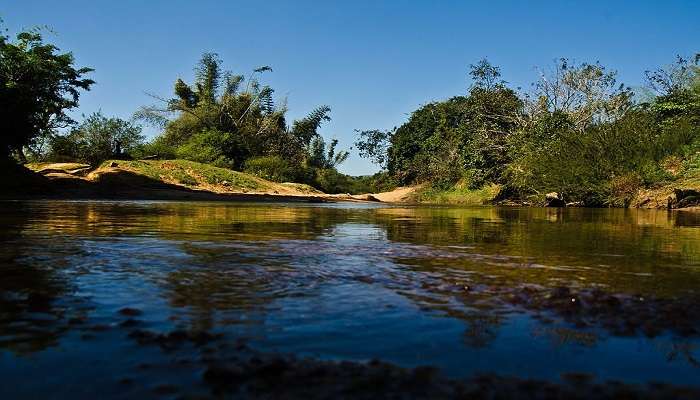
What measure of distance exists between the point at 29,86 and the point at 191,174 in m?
9.66

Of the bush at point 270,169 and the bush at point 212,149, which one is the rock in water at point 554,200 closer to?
the bush at point 270,169

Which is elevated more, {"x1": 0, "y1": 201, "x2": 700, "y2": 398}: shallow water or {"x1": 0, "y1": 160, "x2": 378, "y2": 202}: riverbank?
{"x1": 0, "y1": 160, "x2": 378, "y2": 202}: riverbank

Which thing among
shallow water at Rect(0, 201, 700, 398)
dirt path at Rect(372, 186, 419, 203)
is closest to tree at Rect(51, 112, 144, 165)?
dirt path at Rect(372, 186, 419, 203)

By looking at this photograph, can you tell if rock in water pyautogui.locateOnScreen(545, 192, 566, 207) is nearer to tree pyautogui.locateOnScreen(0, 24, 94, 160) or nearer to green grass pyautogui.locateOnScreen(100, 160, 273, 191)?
green grass pyautogui.locateOnScreen(100, 160, 273, 191)

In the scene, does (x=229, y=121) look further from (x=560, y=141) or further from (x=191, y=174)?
(x=560, y=141)

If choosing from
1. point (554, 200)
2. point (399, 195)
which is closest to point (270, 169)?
point (399, 195)

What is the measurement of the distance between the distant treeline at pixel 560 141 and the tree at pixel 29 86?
24180 millimetres

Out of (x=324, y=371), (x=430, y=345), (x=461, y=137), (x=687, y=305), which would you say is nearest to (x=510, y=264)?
(x=687, y=305)

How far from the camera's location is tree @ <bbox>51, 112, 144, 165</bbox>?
34312 millimetres

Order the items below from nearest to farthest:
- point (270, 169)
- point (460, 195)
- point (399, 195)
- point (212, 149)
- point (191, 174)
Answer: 1. point (191, 174)
2. point (460, 195)
3. point (212, 149)
4. point (270, 169)
5. point (399, 195)

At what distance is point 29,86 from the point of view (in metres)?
26.2

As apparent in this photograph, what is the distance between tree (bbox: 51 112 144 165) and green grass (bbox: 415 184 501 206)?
21.6 meters

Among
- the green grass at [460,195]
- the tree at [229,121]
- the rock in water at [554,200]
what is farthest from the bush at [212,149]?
the rock in water at [554,200]

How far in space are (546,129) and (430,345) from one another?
106 ft
